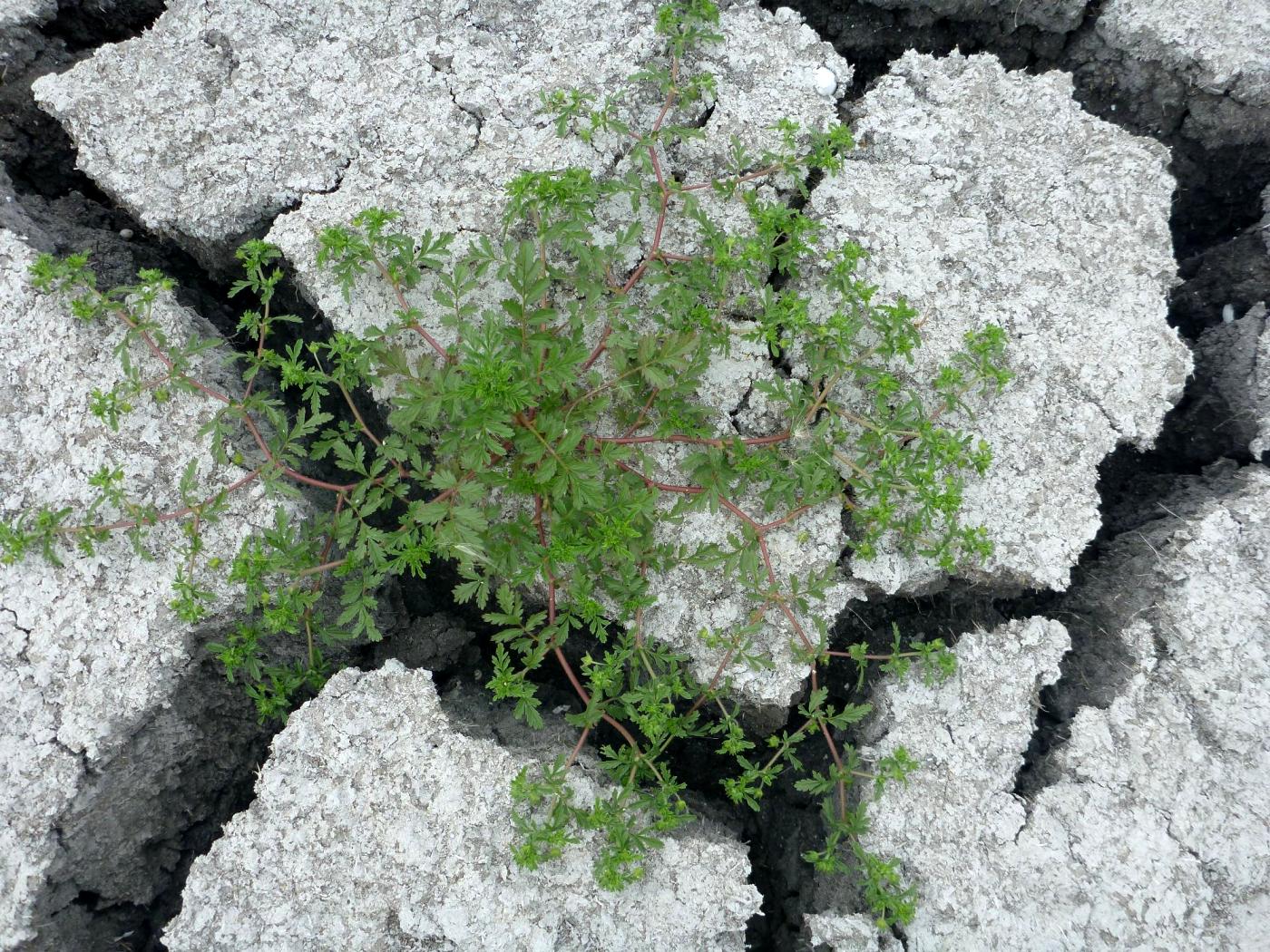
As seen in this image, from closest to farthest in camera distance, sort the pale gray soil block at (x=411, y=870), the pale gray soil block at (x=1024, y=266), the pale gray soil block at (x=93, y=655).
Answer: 1. the pale gray soil block at (x=411, y=870)
2. the pale gray soil block at (x=93, y=655)
3. the pale gray soil block at (x=1024, y=266)

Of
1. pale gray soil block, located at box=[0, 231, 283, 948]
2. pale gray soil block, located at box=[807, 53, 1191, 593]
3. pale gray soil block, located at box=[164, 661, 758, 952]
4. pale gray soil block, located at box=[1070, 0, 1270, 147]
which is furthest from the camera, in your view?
pale gray soil block, located at box=[1070, 0, 1270, 147]

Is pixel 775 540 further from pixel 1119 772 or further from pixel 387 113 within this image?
pixel 387 113

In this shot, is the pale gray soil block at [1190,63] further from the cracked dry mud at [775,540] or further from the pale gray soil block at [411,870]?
the pale gray soil block at [411,870]

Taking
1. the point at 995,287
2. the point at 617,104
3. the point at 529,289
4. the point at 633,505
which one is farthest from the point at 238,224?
the point at 995,287

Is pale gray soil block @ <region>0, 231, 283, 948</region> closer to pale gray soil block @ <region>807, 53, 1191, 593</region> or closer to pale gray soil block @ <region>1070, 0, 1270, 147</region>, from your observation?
pale gray soil block @ <region>807, 53, 1191, 593</region>

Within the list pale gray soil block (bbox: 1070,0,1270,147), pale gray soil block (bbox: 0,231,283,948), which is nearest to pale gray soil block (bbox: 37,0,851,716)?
pale gray soil block (bbox: 0,231,283,948)

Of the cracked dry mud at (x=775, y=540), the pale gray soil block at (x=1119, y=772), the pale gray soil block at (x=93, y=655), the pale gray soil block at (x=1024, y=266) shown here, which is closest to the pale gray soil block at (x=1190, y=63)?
the cracked dry mud at (x=775, y=540)
